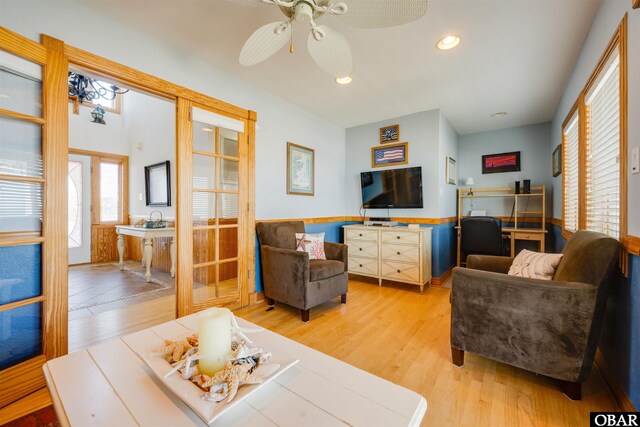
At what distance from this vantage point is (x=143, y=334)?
119 cm

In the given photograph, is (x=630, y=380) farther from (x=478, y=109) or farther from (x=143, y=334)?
(x=478, y=109)

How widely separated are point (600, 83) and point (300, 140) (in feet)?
9.48

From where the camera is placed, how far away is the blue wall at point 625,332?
4.12 ft

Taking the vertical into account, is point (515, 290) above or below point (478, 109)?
below

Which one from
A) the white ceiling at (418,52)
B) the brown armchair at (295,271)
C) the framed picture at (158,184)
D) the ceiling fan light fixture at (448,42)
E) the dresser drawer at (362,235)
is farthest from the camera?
the framed picture at (158,184)

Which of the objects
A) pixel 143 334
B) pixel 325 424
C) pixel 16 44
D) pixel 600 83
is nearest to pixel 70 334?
pixel 143 334

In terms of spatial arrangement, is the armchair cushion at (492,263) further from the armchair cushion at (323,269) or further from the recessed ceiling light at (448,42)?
the recessed ceiling light at (448,42)

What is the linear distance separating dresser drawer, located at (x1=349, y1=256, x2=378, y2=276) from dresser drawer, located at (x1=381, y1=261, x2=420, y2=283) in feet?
0.40

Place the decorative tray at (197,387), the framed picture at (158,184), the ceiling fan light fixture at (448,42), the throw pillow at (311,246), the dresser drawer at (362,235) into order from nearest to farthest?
the decorative tray at (197,387) < the ceiling fan light fixture at (448,42) < the throw pillow at (311,246) < the dresser drawer at (362,235) < the framed picture at (158,184)

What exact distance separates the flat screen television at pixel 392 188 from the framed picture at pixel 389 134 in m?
0.49

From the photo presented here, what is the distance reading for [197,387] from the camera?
0.79 metres

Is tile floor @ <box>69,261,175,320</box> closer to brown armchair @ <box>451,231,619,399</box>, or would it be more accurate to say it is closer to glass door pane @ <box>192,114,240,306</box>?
glass door pane @ <box>192,114,240,306</box>

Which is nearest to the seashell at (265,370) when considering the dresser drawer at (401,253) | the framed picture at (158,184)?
the dresser drawer at (401,253)

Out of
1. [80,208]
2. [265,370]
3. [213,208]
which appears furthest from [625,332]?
[80,208]
